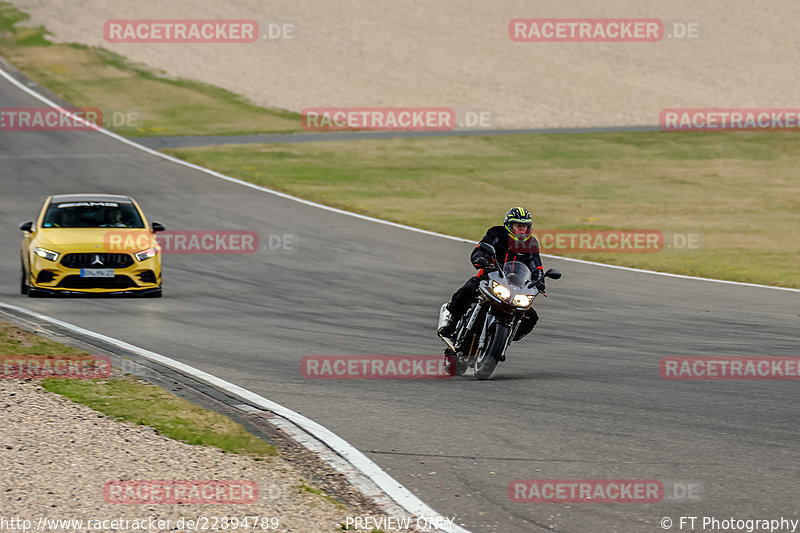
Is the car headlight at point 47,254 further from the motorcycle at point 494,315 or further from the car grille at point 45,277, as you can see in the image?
the motorcycle at point 494,315

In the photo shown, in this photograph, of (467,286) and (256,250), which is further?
(256,250)

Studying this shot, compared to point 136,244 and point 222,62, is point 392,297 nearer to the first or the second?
point 136,244

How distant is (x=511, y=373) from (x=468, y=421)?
2.44 metres

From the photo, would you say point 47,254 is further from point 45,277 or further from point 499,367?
point 499,367

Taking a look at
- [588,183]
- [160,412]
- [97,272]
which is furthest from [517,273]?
[588,183]

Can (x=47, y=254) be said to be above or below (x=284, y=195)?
below

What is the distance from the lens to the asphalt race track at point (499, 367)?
24.3 feet

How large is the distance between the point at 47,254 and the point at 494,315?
8920mm

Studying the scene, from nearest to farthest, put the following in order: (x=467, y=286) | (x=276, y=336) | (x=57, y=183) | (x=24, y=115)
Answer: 1. (x=467, y=286)
2. (x=276, y=336)
3. (x=57, y=183)
4. (x=24, y=115)

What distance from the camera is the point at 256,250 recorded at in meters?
23.7

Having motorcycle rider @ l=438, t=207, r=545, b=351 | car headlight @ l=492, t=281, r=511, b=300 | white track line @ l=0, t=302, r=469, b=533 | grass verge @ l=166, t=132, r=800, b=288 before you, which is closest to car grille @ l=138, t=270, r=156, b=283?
white track line @ l=0, t=302, r=469, b=533

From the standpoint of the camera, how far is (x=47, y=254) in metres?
17.1

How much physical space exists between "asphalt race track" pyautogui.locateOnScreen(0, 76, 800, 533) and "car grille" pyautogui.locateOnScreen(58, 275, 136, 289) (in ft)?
1.46

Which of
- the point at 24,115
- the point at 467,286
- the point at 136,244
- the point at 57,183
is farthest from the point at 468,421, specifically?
the point at 24,115
